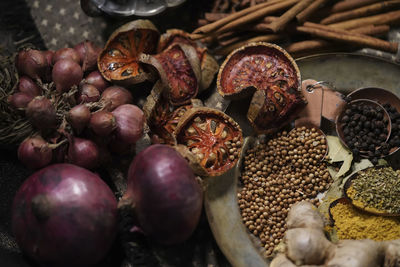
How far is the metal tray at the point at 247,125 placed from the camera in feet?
6.49

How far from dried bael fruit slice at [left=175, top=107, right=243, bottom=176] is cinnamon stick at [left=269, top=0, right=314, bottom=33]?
54 cm

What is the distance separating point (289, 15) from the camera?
2084mm

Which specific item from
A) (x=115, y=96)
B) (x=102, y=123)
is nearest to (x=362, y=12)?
(x=115, y=96)

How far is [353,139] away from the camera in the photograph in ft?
6.57

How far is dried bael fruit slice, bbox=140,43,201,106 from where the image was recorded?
204 cm

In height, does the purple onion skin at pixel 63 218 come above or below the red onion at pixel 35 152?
below

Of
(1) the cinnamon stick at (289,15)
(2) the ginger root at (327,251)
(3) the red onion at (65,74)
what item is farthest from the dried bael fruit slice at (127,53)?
(2) the ginger root at (327,251)

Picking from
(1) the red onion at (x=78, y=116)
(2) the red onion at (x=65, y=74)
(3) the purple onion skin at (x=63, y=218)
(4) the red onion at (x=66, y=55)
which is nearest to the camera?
(3) the purple onion skin at (x=63, y=218)

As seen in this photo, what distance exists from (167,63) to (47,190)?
844 millimetres

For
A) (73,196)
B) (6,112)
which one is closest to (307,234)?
(73,196)

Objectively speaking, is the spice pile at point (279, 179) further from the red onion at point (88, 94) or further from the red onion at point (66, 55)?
the red onion at point (66, 55)

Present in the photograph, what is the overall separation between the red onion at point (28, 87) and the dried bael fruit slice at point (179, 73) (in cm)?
58

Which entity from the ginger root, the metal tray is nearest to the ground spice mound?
the ginger root

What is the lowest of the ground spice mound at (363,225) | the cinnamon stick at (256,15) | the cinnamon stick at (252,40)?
the ground spice mound at (363,225)
